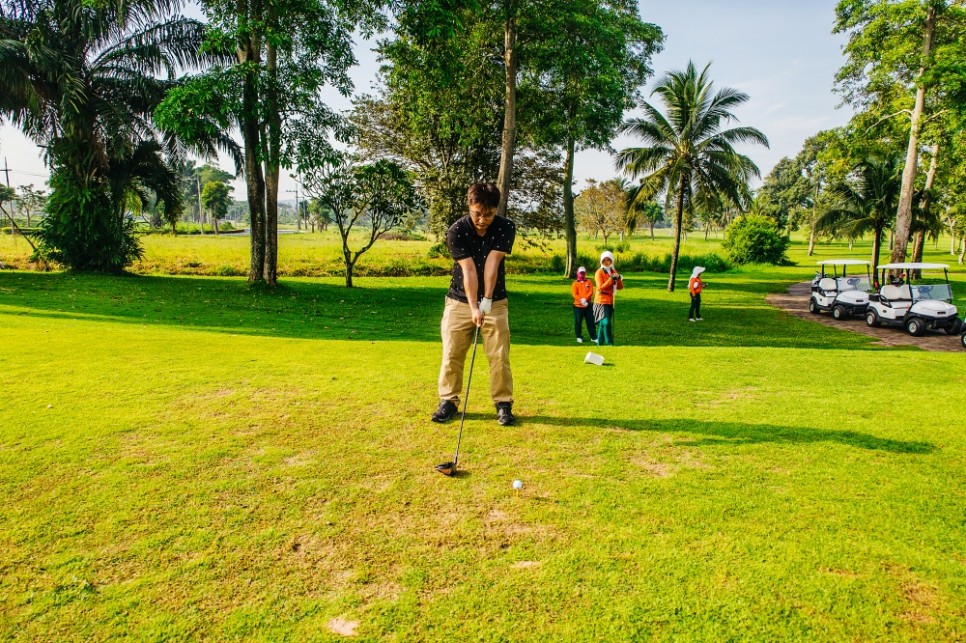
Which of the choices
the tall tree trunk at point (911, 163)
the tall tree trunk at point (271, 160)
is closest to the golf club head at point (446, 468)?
the tall tree trunk at point (271, 160)

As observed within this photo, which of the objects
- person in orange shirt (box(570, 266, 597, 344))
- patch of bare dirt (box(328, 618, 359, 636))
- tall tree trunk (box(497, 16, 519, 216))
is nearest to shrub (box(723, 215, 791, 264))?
tall tree trunk (box(497, 16, 519, 216))

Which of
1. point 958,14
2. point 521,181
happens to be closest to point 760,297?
point 958,14

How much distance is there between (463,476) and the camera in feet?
14.2

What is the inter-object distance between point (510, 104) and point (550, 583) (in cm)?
2430

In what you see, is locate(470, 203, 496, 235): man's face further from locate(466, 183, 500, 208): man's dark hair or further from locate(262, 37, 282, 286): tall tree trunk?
locate(262, 37, 282, 286): tall tree trunk

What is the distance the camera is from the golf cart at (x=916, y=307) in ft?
54.6

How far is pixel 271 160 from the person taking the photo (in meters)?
21.3

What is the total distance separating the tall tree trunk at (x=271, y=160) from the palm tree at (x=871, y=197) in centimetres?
3244

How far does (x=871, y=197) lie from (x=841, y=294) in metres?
19.5

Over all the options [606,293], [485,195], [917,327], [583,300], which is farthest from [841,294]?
[485,195]

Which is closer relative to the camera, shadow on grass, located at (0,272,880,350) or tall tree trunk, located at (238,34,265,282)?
shadow on grass, located at (0,272,880,350)

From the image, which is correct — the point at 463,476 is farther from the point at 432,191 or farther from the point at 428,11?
the point at 432,191

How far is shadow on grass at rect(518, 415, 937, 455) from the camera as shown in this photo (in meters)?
5.16

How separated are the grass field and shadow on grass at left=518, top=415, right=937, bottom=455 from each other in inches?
1.4
